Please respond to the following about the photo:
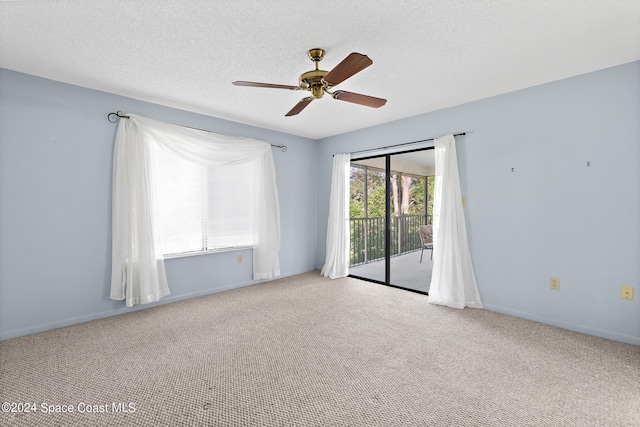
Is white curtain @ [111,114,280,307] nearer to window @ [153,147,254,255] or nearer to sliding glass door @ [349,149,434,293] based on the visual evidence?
window @ [153,147,254,255]

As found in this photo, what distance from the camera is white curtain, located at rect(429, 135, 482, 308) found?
3340 mm

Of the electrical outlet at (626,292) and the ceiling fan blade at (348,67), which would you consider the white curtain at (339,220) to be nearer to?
the ceiling fan blade at (348,67)

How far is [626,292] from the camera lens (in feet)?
8.13

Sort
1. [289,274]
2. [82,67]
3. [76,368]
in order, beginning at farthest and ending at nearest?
1. [289,274]
2. [82,67]
3. [76,368]

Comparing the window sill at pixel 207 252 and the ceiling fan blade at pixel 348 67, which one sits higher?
the ceiling fan blade at pixel 348 67

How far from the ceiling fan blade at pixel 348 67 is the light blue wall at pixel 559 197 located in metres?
2.17

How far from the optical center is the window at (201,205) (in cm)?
347

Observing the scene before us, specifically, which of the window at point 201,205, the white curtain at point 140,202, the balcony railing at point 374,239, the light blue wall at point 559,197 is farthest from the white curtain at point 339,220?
the white curtain at point 140,202

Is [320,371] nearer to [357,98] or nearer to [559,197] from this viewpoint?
[357,98]

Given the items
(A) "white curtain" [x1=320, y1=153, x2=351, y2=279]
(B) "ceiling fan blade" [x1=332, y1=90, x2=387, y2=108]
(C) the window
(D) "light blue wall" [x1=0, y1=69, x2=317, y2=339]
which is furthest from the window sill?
(B) "ceiling fan blade" [x1=332, y1=90, x2=387, y2=108]

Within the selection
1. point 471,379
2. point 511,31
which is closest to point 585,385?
point 471,379

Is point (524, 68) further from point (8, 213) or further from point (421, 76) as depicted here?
point (8, 213)

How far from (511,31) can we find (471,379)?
2.42 meters

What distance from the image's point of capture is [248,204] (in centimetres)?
426
